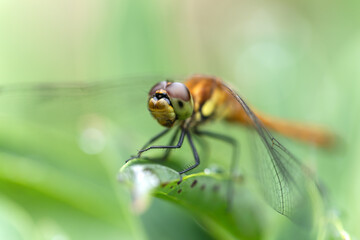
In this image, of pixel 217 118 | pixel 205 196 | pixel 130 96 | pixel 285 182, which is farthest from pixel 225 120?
pixel 205 196

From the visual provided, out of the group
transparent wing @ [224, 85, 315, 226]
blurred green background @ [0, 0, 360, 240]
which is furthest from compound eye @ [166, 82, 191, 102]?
blurred green background @ [0, 0, 360, 240]

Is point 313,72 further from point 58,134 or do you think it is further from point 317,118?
point 58,134

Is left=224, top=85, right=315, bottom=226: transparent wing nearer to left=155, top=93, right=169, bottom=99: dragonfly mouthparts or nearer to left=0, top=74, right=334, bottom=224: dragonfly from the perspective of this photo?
left=0, top=74, right=334, bottom=224: dragonfly

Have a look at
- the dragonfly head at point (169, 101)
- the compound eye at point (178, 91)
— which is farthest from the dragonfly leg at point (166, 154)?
the compound eye at point (178, 91)

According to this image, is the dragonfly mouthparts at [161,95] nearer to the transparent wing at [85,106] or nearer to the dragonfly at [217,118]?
the dragonfly at [217,118]

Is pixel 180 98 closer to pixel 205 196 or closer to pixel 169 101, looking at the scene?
pixel 169 101

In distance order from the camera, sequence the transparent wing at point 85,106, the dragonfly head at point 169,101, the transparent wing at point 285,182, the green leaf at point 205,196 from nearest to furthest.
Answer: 1. the green leaf at point 205,196
2. the transparent wing at point 285,182
3. the dragonfly head at point 169,101
4. the transparent wing at point 85,106

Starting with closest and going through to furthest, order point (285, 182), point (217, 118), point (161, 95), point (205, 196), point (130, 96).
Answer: point (205, 196) → point (285, 182) → point (161, 95) → point (217, 118) → point (130, 96)
